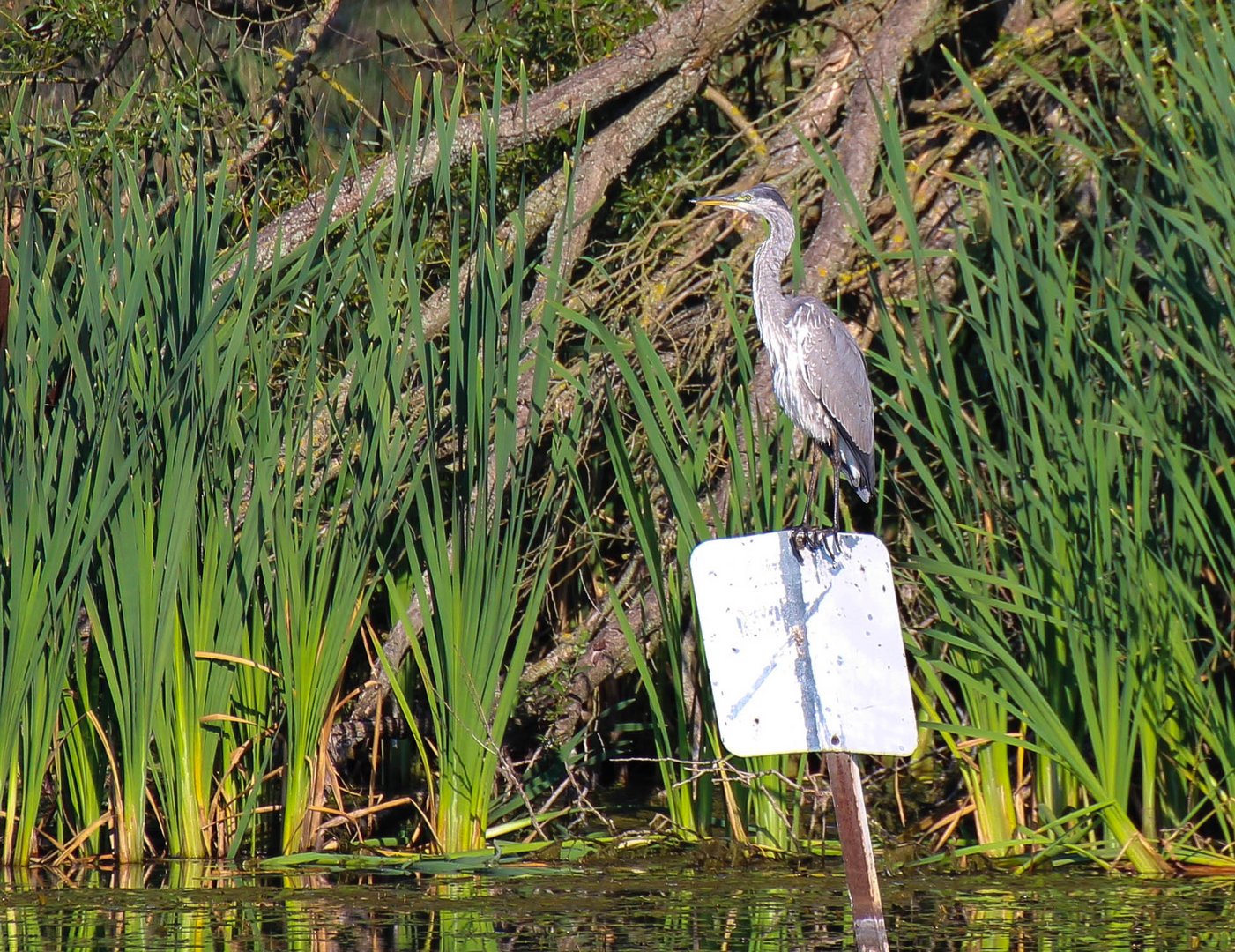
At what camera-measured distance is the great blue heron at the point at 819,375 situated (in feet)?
11.9

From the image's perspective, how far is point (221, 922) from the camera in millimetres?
3254

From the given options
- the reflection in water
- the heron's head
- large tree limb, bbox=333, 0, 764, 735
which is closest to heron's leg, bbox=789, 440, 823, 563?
the heron's head

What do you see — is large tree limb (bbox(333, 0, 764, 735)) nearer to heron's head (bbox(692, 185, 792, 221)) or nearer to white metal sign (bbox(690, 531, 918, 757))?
heron's head (bbox(692, 185, 792, 221))

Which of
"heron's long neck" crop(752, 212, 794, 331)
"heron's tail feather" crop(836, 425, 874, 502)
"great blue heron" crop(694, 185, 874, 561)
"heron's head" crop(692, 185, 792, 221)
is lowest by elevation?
"heron's tail feather" crop(836, 425, 874, 502)

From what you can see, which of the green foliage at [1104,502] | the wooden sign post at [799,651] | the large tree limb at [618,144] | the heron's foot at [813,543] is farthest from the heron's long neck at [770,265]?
the wooden sign post at [799,651]

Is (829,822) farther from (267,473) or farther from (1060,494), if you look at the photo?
(267,473)

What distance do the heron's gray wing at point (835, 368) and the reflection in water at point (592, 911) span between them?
1.09 metres

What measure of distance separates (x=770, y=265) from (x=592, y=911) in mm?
1620

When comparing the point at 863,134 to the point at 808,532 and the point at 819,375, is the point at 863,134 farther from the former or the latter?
the point at 808,532

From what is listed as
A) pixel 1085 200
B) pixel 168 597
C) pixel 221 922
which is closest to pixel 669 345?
pixel 1085 200

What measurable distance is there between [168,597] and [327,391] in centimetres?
62

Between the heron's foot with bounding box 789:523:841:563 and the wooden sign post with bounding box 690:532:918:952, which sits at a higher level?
the heron's foot with bounding box 789:523:841:563

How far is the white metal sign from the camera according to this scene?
240 centimetres

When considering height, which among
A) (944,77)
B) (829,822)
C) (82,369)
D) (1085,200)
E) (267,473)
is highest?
(944,77)
